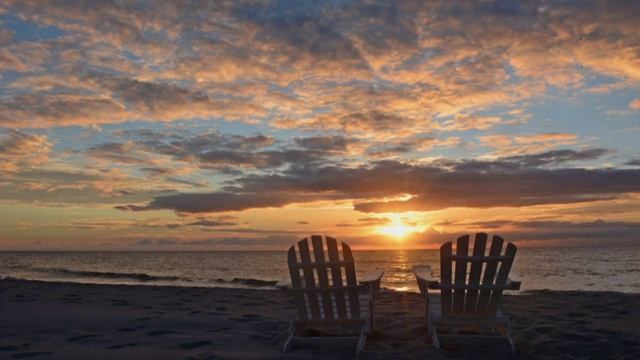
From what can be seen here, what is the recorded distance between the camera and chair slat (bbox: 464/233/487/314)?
542cm

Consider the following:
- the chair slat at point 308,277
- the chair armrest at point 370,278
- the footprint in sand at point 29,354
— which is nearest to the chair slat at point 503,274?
the chair armrest at point 370,278

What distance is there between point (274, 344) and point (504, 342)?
2502 millimetres

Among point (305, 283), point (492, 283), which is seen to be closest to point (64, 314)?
point (305, 283)

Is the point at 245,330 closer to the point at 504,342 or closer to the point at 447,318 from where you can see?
the point at 447,318

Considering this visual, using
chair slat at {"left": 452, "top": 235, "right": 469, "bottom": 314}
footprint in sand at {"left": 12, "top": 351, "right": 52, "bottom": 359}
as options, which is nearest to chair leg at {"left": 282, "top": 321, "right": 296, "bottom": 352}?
chair slat at {"left": 452, "top": 235, "right": 469, "bottom": 314}

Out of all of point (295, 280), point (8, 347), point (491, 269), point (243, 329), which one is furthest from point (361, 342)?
point (8, 347)

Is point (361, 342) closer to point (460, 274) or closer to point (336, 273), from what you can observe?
point (336, 273)

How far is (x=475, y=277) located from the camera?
5.53 metres

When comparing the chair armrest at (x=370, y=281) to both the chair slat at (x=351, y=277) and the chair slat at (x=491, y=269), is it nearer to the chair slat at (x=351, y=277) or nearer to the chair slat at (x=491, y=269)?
the chair slat at (x=351, y=277)

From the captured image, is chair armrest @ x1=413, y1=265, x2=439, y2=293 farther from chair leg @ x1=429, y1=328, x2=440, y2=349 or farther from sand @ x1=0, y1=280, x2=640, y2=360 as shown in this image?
sand @ x1=0, y1=280, x2=640, y2=360

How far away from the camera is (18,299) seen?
10.3m

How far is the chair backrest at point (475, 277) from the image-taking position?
5.34 metres

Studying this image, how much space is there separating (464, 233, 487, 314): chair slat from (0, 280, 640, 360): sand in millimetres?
448

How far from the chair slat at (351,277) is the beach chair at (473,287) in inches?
31.5
